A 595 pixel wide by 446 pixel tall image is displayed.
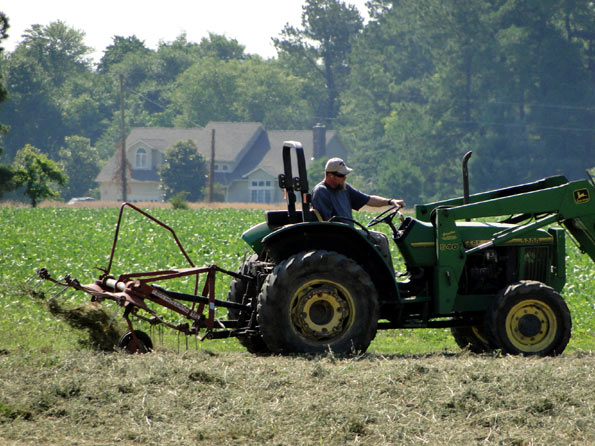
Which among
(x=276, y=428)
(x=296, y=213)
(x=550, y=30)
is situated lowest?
(x=276, y=428)

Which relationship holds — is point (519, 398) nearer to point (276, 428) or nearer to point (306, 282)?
point (276, 428)

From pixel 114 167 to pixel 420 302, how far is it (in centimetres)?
7286

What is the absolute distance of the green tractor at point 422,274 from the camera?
7785mm

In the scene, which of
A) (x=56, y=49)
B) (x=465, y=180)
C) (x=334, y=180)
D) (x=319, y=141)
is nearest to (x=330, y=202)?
(x=334, y=180)

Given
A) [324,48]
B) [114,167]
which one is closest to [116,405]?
[114,167]

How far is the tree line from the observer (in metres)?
60.9

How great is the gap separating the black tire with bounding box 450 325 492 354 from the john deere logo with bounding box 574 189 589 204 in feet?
4.98

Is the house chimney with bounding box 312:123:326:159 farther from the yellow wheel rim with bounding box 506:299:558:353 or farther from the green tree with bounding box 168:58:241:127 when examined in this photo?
the yellow wheel rim with bounding box 506:299:558:353

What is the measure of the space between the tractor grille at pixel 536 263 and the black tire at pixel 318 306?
6.48 ft

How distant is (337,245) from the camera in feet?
26.5

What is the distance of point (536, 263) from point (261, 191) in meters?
68.6

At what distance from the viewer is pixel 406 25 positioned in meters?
78.5

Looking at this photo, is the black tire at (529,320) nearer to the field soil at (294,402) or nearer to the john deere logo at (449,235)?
the john deere logo at (449,235)

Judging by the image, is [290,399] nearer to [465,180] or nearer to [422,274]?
[422,274]
